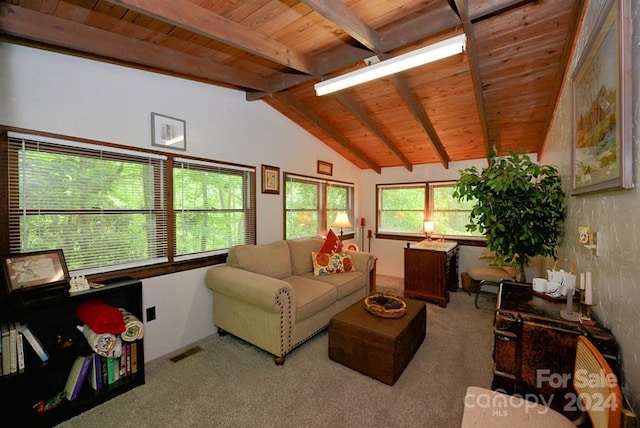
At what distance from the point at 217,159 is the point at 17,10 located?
1.65m

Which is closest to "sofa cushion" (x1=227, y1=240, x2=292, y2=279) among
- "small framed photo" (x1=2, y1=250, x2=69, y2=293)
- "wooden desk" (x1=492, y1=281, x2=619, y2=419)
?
"small framed photo" (x1=2, y1=250, x2=69, y2=293)

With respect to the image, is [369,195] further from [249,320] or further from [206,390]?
[206,390]

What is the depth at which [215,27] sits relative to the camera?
1.96 meters

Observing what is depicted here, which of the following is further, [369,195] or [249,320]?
[369,195]

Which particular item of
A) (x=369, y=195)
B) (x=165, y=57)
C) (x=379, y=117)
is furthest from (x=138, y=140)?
(x=369, y=195)

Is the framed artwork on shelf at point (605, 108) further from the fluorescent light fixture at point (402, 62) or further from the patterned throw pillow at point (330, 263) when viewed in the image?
the patterned throw pillow at point (330, 263)

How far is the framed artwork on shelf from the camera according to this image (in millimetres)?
1092

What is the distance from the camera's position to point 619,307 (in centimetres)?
121

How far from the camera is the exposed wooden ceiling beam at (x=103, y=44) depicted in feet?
5.44

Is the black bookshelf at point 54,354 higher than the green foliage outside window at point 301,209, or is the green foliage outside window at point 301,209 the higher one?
the green foliage outside window at point 301,209

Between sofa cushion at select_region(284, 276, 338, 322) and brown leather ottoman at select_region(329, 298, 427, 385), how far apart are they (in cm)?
30

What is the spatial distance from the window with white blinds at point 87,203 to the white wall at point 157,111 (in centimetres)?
16

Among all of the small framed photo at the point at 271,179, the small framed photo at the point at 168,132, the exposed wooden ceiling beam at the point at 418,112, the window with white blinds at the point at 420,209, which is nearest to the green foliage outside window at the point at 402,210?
the window with white blinds at the point at 420,209

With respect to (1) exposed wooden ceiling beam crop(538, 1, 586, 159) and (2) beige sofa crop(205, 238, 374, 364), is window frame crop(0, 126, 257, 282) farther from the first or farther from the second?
(1) exposed wooden ceiling beam crop(538, 1, 586, 159)
